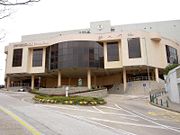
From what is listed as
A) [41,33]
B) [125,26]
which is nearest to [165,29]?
[125,26]

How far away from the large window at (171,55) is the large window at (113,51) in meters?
13.1

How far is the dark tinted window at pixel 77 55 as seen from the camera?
152ft

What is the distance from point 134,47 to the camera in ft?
153

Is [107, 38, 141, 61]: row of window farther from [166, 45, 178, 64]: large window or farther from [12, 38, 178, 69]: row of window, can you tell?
[166, 45, 178, 64]: large window

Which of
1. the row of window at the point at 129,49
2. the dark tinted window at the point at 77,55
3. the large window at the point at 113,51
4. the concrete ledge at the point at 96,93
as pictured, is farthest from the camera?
the large window at the point at 113,51

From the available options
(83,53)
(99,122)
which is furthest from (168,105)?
(83,53)

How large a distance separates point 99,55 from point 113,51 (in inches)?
137

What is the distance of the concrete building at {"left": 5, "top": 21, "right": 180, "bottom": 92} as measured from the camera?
4656cm

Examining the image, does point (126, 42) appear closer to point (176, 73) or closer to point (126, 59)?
point (126, 59)

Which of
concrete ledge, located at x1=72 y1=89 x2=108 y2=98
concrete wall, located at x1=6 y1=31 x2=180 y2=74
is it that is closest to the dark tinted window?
concrete wall, located at x1=6 y1=31 x2=180 y2=74

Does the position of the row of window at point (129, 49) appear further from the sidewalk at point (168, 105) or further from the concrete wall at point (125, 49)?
the sidewalk at point (168, 105)

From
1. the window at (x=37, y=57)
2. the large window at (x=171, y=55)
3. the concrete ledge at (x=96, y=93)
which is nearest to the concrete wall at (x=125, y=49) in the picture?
the window at (x=37, y=57)

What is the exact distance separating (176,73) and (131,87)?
897 inches

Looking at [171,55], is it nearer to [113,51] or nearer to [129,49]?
[129,49]
